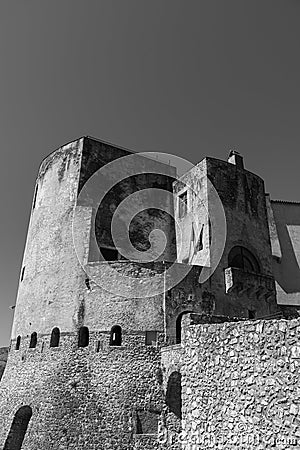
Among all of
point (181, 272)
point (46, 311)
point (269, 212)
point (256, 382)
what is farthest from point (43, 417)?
point (269, 212)

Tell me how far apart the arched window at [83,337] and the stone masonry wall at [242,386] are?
889 cm

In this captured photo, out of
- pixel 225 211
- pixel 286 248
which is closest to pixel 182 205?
pixel 225 211

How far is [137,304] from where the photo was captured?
19.0 m

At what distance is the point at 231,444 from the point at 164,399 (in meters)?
8.40

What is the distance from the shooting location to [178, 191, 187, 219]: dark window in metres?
24.9

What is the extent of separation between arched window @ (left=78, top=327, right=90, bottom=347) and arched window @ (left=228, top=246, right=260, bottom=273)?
8109 mm

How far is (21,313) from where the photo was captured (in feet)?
75.3

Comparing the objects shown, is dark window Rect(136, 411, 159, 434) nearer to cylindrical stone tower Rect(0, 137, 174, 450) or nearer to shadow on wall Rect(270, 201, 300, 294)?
cylindrical stone tower Rect(0, 137, 174, 450)

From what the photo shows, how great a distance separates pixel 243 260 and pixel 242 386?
45.6ft

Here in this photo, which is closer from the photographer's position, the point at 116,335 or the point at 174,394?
the point at 174,394

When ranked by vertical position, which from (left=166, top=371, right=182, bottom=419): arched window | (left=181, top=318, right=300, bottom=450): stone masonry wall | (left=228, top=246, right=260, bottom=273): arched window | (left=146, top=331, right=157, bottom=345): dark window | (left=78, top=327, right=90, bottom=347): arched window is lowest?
(left=181, top=318, right=300, bottom=450): stone masonry wall

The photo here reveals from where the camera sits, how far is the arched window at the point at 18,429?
1944 centimetres

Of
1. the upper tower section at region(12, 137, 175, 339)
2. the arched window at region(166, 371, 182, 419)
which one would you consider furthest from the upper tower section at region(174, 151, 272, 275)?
the arched window at region(166, 371, 182, 419)

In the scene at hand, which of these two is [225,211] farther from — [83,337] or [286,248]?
[83,337]
